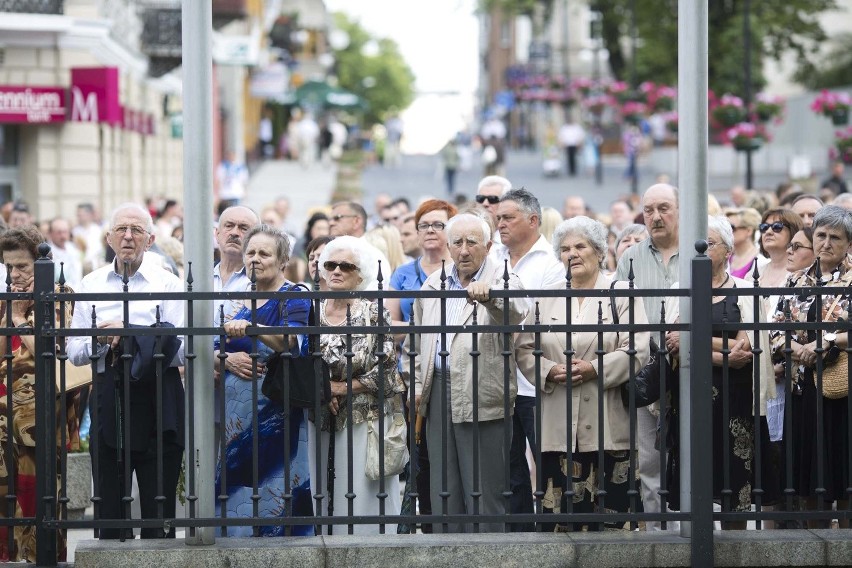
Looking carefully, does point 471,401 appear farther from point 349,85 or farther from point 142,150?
point 349,85

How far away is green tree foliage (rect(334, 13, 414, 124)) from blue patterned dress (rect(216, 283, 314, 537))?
119 meters

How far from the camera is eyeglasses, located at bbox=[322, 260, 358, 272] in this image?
7.43 meters

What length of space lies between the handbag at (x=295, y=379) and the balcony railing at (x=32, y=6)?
17281 millimetres

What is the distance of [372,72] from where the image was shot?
134 meters

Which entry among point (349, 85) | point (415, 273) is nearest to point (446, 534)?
point (415, 273)

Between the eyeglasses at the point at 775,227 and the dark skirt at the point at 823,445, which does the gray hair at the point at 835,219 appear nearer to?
the dark skirt at the point at 823,445

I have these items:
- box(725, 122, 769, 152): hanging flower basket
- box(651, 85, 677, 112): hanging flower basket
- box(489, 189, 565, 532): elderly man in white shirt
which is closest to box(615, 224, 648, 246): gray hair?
box(489, 189, 565, 532): elderly man in white shirt

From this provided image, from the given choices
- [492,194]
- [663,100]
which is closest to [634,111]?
[663,100]

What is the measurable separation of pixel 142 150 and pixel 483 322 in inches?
1047

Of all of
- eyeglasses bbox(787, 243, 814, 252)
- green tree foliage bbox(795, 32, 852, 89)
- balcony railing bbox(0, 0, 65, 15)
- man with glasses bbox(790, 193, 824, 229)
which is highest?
green tree foliage bbox(795, 32, 852, 89)

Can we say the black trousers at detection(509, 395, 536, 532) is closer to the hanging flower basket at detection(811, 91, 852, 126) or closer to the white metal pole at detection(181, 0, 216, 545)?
the white metal pole at detection(181, 0, 216, 545)

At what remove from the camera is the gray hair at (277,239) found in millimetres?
7539

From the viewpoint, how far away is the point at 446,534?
6789mm

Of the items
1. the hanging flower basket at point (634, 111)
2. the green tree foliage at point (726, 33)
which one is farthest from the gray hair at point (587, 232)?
the green tree foliage at point (726, 33)
